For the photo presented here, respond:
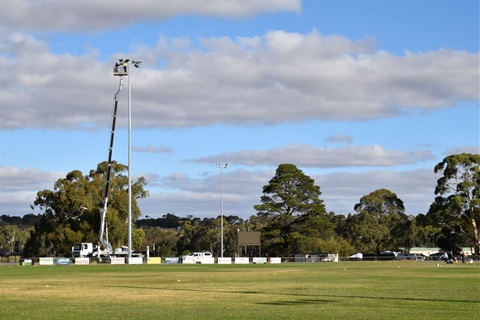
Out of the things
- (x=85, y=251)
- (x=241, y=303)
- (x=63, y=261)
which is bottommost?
(x=241, y=303)

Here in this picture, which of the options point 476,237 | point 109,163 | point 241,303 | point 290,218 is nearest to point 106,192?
point 109,163

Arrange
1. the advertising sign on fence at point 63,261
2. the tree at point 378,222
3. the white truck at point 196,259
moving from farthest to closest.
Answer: the tree at point 378,222
the white truck at point 196,259
the advertising sign on fence at point 63,261

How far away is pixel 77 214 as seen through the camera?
4975 inches

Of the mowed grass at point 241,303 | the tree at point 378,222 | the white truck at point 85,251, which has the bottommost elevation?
the mowed grass at point 241,303

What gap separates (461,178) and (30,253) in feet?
234

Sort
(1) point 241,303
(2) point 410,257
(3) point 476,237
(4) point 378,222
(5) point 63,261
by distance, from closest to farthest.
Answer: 1. (1) point 241,303
2. (5) point 63,261
3. (3) point 476,237
4. (2) point 410,257
5. (4) point 378,222

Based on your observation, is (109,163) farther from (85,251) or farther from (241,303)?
(241,303)

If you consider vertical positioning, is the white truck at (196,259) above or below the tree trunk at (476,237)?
below

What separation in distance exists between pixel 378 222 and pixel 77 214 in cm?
6137

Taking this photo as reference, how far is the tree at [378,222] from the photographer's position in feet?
495

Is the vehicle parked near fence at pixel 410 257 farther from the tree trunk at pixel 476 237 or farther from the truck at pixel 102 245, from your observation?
the truck at pixel 102 245

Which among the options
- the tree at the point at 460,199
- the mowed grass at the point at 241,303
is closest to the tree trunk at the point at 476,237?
the tree at the point at 460,199

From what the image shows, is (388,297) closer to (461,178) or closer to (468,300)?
(468,300)

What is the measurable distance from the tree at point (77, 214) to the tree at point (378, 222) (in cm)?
4724
